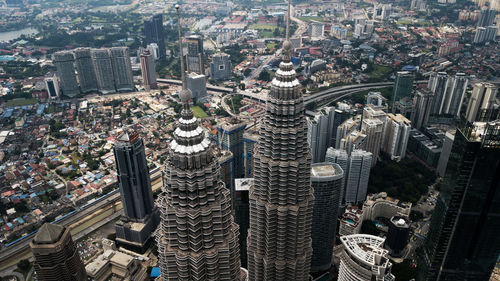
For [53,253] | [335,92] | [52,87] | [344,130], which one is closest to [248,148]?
[344,130]

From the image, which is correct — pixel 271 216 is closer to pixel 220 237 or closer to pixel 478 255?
pixel 220 237

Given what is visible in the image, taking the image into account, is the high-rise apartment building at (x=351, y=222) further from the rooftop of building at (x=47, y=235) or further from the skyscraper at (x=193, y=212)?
the rooftop of building at (x=47, y=235)

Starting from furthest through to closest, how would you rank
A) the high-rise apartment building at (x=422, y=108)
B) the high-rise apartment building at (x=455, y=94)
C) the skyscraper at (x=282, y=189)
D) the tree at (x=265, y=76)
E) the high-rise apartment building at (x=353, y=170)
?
1. the tree at (x=265, y=76)
2. the high-rise apartment building at (x=455, y=94)
3. the high-rise apartment building at (x=422, y=108)
4. the high-rise apartment building at (x=353, y=170)
5. the skyscraper at (x=282, y=189)

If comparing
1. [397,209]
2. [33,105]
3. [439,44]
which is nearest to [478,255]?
[397,209]

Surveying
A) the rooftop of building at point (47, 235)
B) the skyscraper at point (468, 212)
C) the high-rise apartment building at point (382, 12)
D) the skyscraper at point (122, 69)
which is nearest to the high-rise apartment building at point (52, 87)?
the skyscraper at point (122, 69)

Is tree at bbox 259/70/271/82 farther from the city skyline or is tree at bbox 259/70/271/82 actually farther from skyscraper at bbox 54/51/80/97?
skyscraper at bbox 54/51/80/97

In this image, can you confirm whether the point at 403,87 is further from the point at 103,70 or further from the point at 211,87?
the point at 103,70
